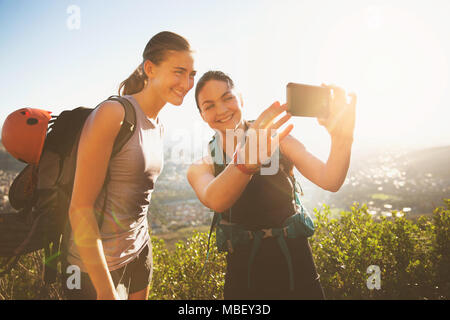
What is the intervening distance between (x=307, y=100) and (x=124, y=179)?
64.3 inches

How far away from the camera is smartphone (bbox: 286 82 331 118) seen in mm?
1713

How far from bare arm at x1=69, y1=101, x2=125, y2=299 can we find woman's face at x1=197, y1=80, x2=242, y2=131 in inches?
36.3

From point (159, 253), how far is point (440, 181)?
46949 mm

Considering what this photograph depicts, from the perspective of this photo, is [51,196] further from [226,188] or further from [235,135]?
[235,135]

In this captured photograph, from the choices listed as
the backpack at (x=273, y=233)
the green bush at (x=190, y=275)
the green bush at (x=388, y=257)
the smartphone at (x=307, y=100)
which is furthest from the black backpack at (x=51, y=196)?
the green bush at (x=388, y=257)

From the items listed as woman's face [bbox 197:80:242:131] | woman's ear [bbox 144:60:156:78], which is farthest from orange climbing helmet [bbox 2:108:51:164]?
woman's face [bbox 197:80:242:131]

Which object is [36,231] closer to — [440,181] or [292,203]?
[292,203]

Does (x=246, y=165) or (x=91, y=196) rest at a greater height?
(x=246, y=165)

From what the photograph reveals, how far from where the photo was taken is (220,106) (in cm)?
228

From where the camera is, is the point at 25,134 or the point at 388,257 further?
the point at 388,257

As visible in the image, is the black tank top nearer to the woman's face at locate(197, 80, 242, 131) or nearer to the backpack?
the backpack

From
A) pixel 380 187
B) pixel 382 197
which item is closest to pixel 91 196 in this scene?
pixel 382 197
